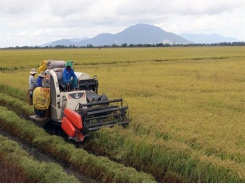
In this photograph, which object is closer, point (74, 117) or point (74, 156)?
point (74, 156)

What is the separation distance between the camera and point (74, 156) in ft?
23.7

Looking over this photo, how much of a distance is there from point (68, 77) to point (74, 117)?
1584 millimetres

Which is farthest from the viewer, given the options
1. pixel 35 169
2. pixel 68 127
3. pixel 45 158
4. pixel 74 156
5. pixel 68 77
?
pixel 68 77

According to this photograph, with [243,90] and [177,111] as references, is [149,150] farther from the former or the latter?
[243,90]

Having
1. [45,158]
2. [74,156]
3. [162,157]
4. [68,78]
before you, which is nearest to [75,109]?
[68,78]

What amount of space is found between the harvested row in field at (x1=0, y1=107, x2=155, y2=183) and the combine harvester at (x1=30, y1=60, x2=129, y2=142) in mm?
380

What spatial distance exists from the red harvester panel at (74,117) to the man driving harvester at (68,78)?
1003mm

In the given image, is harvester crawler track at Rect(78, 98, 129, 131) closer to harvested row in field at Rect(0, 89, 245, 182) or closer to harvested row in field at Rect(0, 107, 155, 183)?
harvested row in field at Rect(0, 89, 245, 182)

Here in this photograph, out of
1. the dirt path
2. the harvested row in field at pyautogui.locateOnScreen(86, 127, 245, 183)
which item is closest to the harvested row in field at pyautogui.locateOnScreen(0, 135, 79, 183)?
the dirt path

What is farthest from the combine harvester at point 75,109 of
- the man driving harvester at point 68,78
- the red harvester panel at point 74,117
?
the man driving harvester at point 68,78

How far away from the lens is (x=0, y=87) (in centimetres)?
1728

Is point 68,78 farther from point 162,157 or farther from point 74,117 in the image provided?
point 162,157

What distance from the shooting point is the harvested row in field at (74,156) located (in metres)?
6.09

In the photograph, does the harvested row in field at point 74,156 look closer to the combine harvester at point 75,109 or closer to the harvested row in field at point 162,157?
the harvested row in field at point 162,157
